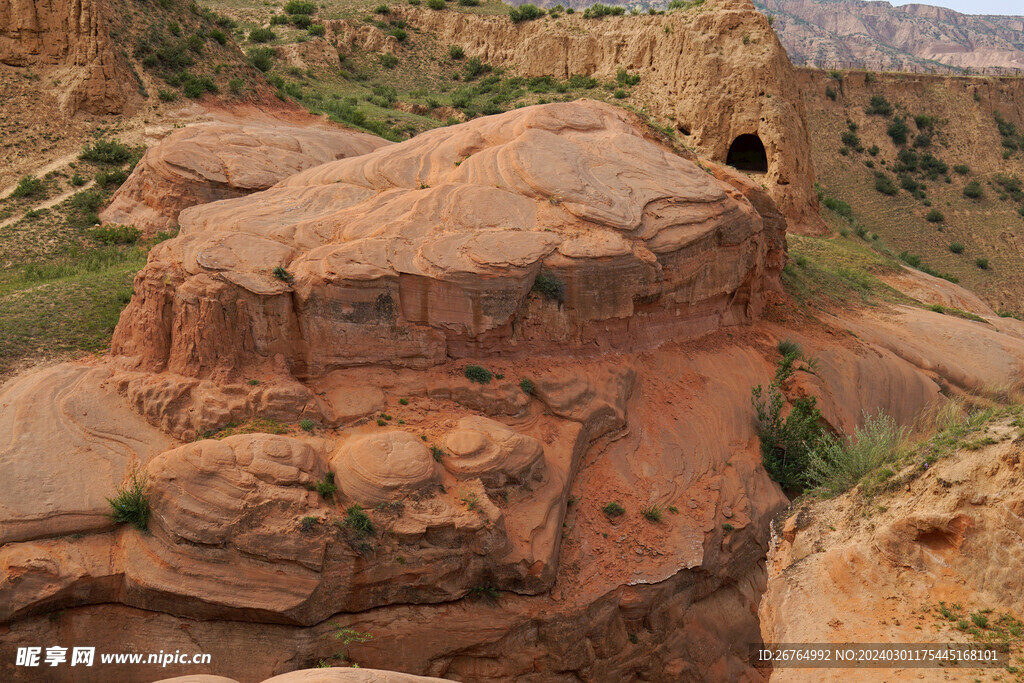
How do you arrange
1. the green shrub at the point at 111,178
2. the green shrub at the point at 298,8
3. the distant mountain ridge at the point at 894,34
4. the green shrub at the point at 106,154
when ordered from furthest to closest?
A: 1. the distant mountain ridge at the point at 894,34
2. the green shrub at the point at 298,8
3. the green shrub at the point at 106,154
4. the green shrub at the point at 111,178

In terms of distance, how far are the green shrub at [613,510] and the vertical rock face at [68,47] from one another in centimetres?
2135

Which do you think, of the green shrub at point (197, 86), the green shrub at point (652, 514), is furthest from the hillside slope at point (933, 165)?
the green shrub at point (652, 514)

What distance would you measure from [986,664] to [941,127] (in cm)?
5272

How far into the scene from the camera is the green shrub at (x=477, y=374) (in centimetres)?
1290

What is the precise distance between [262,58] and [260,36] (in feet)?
17.0

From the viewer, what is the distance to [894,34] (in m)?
138

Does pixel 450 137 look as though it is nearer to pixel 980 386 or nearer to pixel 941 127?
pixel 980 386

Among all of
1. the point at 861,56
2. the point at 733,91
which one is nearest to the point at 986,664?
the point at 733,91

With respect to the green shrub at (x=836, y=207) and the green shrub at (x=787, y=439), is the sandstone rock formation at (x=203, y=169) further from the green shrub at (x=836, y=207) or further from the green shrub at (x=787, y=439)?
the green shrub at (x=836, y=207)

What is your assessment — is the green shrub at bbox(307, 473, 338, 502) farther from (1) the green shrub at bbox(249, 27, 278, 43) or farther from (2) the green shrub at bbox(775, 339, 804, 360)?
(1) the green shrub at bbox(249, 27, 278, 43)

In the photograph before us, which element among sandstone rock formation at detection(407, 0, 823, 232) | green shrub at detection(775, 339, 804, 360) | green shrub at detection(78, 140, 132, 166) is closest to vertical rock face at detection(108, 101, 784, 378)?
green shrub at detection(775, 339, 804, 360)

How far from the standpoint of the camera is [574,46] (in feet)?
117

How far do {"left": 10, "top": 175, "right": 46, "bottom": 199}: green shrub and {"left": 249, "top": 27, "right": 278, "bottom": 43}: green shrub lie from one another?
19.5 m

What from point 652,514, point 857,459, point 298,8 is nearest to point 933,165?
point 298,8
